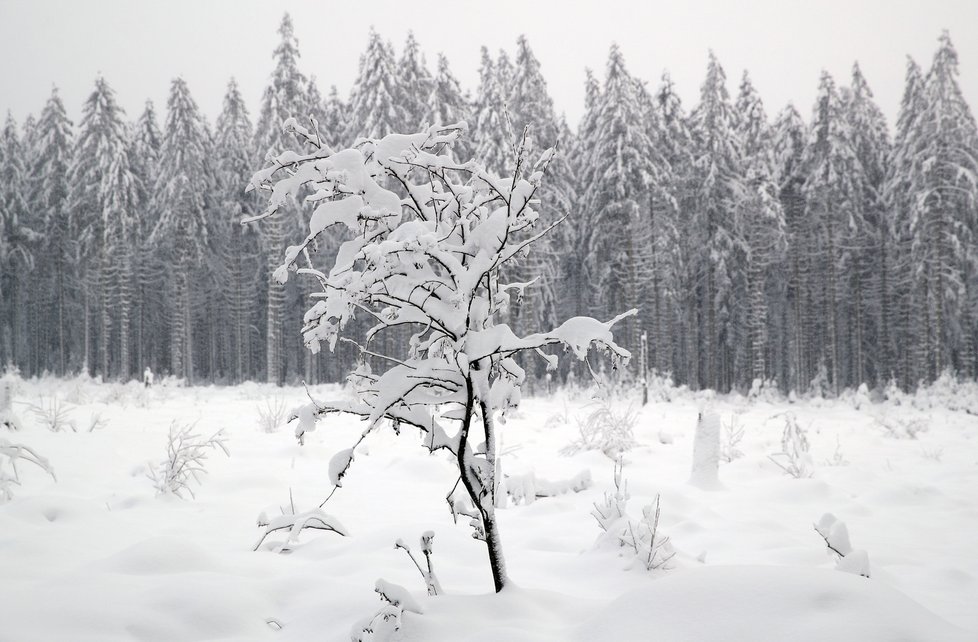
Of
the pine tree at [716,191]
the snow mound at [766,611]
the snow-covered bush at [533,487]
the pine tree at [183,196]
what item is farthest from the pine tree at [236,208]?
the snow mound at [766,611]

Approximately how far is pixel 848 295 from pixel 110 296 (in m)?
35.4

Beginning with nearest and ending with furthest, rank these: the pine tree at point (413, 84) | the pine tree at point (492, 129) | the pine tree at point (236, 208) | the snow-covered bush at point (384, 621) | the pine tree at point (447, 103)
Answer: the snow-covered bush at point (384, 621)
the pine tree at point (492, 129)
the pine tree at point (447, 103)
the pine tree at point (413, 84)
the pine tree at point (236, 208)

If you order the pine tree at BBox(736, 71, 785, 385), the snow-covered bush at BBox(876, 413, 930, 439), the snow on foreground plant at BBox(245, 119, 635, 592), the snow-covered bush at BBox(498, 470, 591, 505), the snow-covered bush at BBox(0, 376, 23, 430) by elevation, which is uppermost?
the pine tree at BBox(736, 71, 785, 385)

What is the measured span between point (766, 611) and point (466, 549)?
2102 mm

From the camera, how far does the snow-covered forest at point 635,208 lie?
2092 centimetres

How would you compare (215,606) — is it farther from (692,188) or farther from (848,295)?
(848,295)

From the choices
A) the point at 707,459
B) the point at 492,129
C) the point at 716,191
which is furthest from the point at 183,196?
the point at 707,459

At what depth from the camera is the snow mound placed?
2.03 metres

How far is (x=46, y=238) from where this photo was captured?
94.1 ft

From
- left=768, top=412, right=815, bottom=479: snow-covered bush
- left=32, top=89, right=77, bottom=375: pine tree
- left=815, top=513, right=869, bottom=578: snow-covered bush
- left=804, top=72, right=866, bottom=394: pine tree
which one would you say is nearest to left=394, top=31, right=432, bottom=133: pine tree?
left=804, top=72, right=866, bottom=394: pine tree

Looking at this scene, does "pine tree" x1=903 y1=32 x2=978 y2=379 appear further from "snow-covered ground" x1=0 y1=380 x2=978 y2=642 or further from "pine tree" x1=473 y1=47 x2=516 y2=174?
"snow-covered ground" x1=0 y1=380 x2=978 y2=642

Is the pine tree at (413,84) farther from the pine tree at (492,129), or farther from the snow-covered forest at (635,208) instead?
the pine tree at (492,129)

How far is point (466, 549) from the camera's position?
12.8 feet

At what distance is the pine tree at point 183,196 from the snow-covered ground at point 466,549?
17666 mm
